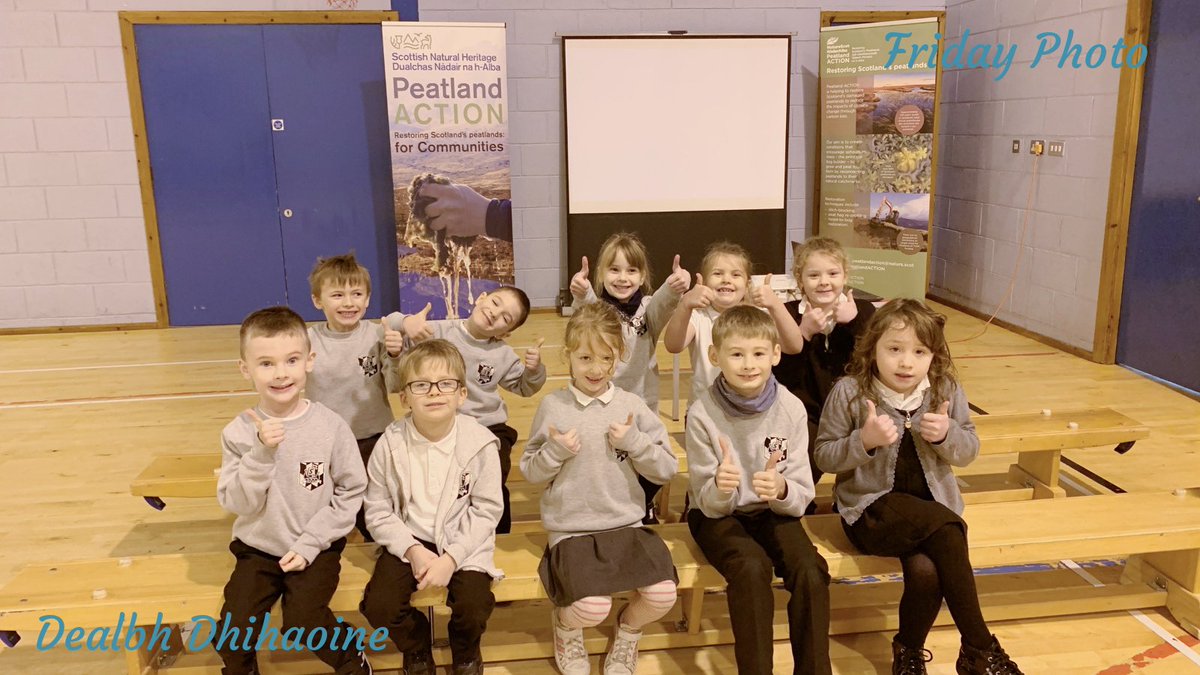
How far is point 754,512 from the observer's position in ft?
8.28

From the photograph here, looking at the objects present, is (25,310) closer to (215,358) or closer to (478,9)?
(215,358)

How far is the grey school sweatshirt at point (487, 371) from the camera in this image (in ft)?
9.85

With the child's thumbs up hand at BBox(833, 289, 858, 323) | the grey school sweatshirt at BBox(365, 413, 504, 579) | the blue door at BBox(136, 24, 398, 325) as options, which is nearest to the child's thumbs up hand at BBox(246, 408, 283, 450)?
the grey school sweatshirt at BBox(365, 413, 504, 579)

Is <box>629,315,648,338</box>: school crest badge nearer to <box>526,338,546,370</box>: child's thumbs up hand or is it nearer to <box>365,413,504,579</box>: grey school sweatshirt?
<box>526,338,546,370</box>: child's thumbs up hand

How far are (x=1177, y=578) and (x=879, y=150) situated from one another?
430 cm

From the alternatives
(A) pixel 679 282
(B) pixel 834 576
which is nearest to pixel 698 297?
(A) pixel 679 282

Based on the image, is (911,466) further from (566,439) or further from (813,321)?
(566,439)

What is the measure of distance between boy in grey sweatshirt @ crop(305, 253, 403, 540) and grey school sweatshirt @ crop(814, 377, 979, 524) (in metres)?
1.35

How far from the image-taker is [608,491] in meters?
2.48

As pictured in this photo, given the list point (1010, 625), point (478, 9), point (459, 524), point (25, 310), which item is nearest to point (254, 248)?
point (25, 310)

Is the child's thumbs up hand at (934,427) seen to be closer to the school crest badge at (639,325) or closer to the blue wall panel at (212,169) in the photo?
the school crest badge at (639,325)

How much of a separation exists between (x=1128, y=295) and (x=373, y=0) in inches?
211

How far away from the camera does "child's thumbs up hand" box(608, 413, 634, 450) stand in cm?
238

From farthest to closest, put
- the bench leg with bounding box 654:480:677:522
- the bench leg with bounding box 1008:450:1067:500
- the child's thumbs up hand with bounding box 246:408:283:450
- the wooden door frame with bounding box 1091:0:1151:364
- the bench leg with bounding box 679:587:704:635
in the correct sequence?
the wooden door frame with bounding box 1091:0:1151:364 → the bench leg with bounding box 1008:450:1067:500 → the bench leg with bounding box 654:480:677:522 → the bench leg with bounding box 679:587:704:635 → the child's thumbs up hand with bounding box 246:408:283:450
